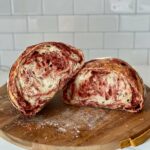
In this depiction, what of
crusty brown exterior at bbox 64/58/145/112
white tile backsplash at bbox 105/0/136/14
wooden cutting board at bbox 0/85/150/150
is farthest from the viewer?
white tile backsplash at bbox 105/0/136/14

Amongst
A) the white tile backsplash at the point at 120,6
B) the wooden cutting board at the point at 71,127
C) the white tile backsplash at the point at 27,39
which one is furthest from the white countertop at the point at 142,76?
the white tile backsplash at the point at 120,6

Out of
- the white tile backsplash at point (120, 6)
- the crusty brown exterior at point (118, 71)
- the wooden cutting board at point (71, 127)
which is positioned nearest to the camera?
the wooden cutting board at point (71, 127)

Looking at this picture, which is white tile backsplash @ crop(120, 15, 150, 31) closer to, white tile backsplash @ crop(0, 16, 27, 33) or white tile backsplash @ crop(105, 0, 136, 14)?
white tile backsplash @ crop(105, 0, 136, 14)

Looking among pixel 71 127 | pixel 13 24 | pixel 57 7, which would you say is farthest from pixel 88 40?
pixel 71 127

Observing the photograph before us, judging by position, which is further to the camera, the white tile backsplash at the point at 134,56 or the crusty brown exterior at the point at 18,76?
the white tile backsplash at the point at 134,56

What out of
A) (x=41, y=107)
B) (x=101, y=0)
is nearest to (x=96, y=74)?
(x=41, y=107)

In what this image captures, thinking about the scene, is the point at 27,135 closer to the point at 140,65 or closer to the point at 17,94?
the point at 17,94

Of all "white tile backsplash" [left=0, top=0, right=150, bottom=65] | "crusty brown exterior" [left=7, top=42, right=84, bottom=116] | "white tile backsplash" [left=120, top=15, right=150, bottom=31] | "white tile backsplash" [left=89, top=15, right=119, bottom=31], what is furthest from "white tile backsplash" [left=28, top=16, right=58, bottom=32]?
"crusty brown exterior" [left=7, top=42, right=84, bottom=116]

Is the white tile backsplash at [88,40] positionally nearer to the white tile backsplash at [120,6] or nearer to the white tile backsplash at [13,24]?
the white tile backsplash at [120,6]
